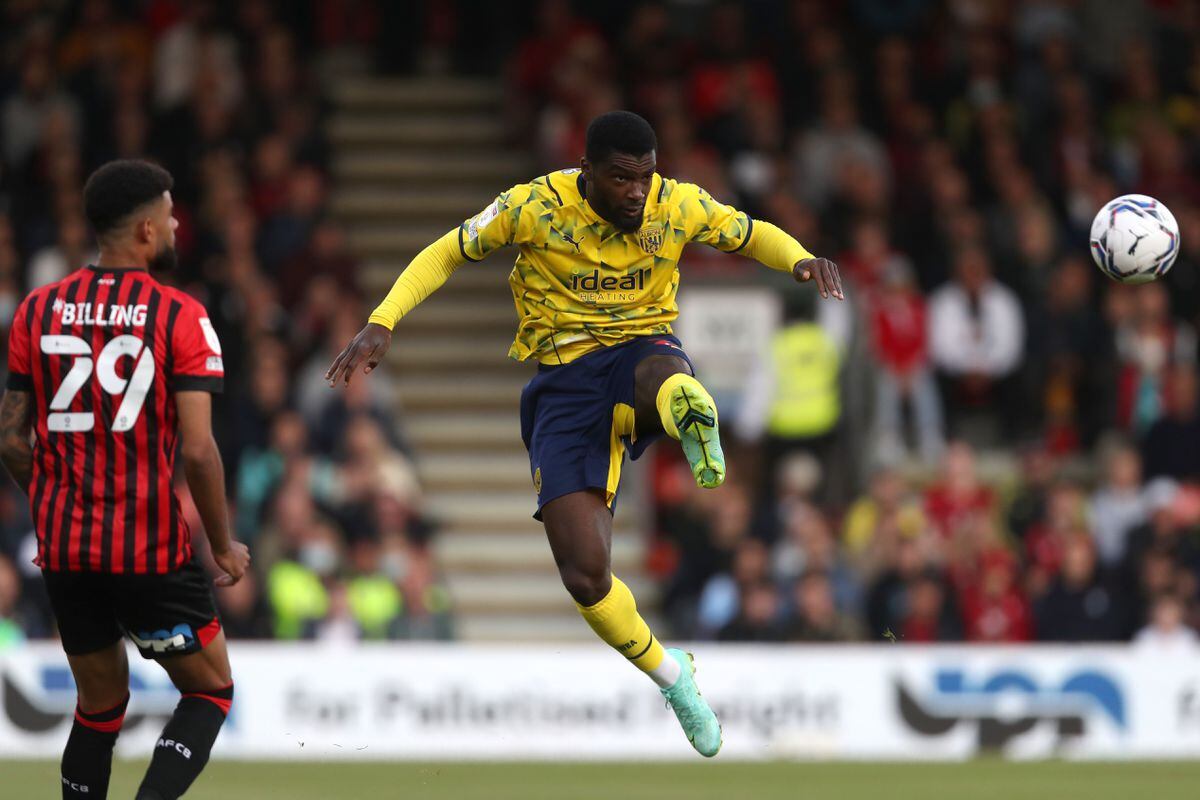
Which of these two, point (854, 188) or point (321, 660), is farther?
point (854, 188)

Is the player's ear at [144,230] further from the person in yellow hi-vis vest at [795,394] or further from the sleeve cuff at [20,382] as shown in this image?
the person in yellow hi-vis vest at [795,394]

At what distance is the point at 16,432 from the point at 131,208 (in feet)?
2.63

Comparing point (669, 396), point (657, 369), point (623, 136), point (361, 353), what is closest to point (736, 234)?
point (657, 369)

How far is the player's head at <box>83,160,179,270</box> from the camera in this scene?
→ 22.4 ft

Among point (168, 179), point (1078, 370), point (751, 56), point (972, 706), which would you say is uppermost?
point (751, 56)

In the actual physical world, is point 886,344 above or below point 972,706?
above

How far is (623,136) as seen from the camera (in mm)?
7773

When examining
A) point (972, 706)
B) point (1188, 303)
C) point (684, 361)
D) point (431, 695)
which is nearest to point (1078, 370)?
point (1188, 303)

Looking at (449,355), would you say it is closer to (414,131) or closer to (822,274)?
(414,131)

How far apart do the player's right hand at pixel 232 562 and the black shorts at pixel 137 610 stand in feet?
0.31

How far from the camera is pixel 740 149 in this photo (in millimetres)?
16062

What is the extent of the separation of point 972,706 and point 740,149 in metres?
5.05

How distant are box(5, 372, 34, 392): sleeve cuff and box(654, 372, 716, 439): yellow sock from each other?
2.24m

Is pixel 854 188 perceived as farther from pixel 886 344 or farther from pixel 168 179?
pixel 168 179
